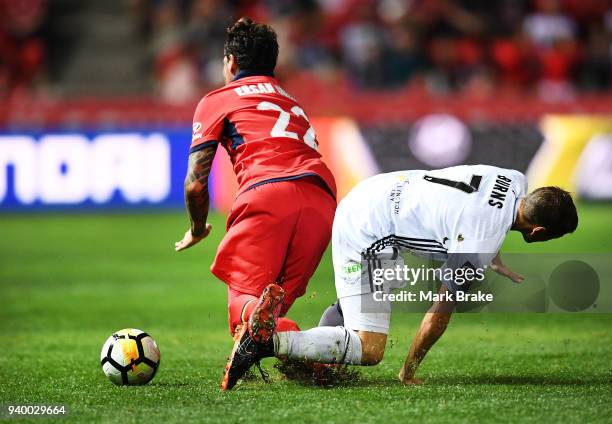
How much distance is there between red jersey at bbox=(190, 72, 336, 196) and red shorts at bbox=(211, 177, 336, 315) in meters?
0.09

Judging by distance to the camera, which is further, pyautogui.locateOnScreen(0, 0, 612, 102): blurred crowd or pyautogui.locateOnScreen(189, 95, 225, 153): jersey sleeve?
pyautogui.locateOnScreen(0, 0, 612, 102): blurred crowd

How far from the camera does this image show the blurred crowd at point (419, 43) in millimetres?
18531

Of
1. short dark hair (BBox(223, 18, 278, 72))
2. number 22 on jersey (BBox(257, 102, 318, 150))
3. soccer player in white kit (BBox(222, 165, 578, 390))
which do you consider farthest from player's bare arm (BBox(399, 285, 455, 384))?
short dark hair (BBox(223, 18, 278, 72))

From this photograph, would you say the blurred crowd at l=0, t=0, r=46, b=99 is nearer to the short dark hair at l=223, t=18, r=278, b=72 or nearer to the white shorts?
the short dark hair at l=223, t=18, r=278, b=72

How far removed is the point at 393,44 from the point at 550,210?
1341 cm

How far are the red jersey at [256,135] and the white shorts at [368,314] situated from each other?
736 millimetres

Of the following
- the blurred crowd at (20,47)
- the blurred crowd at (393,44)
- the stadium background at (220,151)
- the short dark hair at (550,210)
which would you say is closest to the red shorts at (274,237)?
the stadium background at (220,151)

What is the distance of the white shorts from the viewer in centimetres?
612

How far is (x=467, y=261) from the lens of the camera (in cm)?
576

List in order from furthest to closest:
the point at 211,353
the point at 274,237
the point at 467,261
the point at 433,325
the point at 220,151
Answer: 1. the point at 220,151
2. the point at 211,353
3. the point at 274,237
4. the point at 433,325
5. the point at 467,261

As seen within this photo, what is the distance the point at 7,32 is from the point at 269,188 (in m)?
14.8

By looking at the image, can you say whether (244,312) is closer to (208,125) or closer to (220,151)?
(208,125)

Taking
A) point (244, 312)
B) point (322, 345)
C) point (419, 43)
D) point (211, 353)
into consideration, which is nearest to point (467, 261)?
point (322, 345)

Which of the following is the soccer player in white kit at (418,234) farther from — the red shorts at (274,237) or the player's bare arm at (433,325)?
the red shorts at (274,237)
